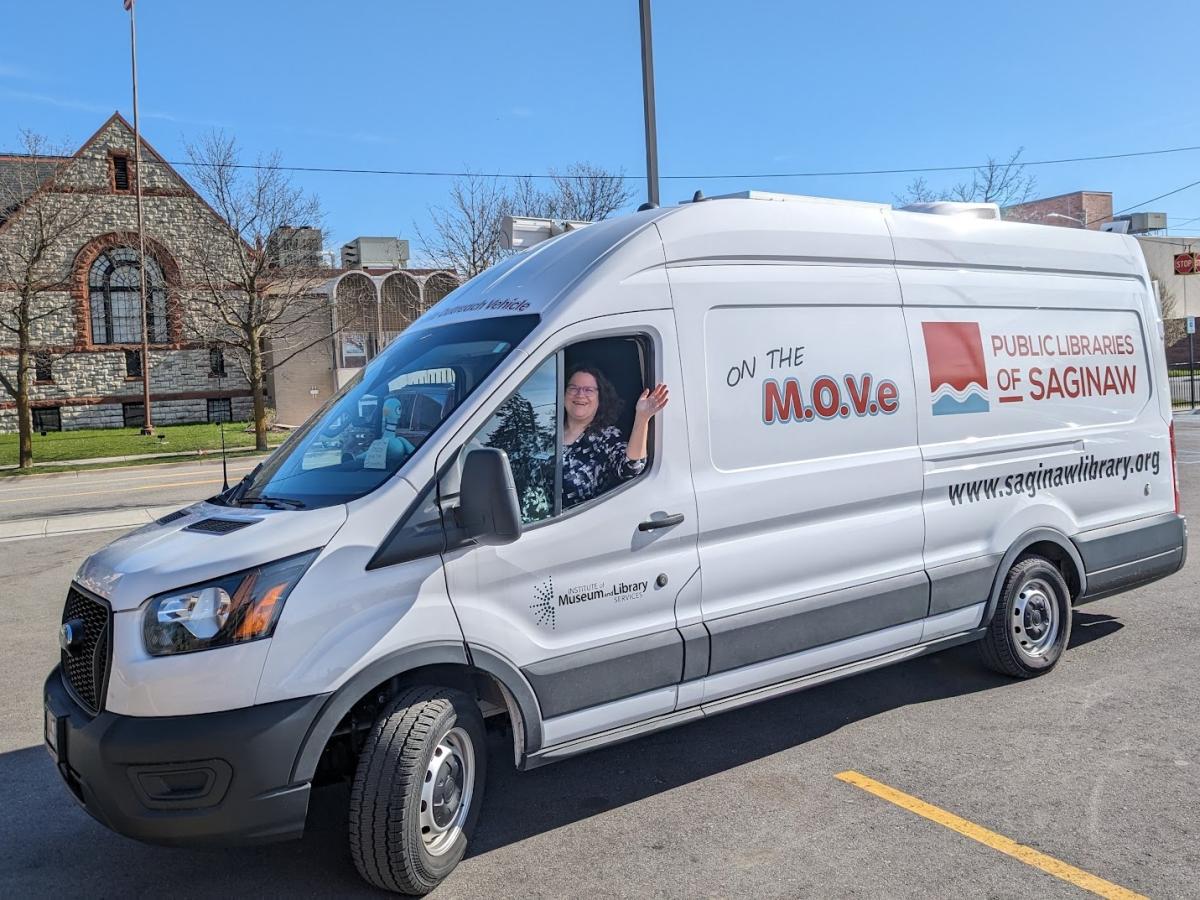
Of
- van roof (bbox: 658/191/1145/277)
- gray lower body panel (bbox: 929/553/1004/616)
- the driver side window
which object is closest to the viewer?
the driver side window

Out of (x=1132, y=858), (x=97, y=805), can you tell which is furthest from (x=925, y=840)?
(x=97, y=805)

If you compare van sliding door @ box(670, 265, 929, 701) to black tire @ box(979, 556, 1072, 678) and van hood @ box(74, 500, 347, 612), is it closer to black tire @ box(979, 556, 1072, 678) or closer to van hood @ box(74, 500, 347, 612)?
black tire @ box(979, 556, 1072, 678)

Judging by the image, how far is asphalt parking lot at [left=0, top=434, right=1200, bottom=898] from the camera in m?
3.76

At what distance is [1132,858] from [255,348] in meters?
29.1

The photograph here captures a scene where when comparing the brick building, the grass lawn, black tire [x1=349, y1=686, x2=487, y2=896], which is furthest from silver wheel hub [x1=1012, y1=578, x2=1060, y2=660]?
the brick building

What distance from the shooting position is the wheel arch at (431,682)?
11.4ft

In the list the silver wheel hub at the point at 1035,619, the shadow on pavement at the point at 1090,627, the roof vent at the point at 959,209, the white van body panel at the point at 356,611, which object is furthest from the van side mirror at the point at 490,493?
the shadow on pavement at the point at 1090,627

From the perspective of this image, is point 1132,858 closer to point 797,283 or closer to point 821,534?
point 821,534

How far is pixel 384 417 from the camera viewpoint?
166 inches

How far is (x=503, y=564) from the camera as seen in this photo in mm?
3875

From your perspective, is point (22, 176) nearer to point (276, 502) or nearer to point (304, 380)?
point (304, 380)

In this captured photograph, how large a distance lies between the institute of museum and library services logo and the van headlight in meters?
3.58

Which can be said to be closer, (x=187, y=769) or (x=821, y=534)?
(x=187, y=769)

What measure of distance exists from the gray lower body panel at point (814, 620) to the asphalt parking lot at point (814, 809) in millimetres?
564
